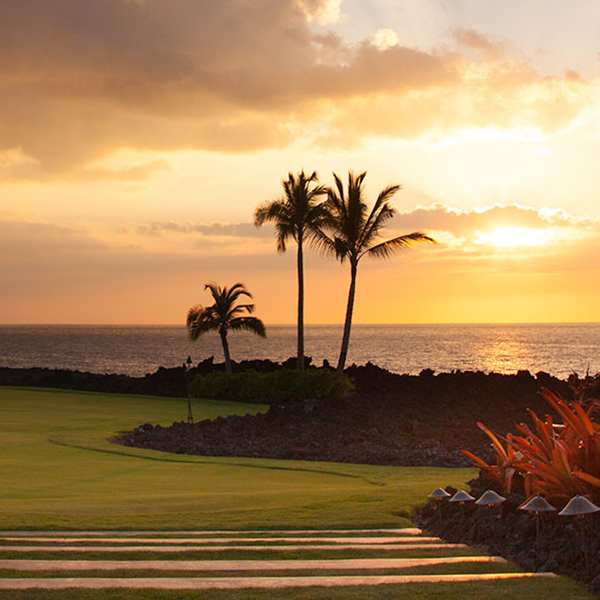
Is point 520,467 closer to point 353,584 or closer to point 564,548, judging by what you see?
point 564,548

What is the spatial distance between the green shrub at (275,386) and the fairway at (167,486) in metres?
6.70

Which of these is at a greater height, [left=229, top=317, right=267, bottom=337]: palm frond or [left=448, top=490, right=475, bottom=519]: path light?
[left=229, top=317, right=267, bottom=337]: palm frond

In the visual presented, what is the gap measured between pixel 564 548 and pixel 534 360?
93.6 m

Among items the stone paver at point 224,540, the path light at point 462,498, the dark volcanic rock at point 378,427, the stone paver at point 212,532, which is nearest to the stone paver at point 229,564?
the stone paver at point 224,540

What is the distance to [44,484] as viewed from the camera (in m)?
12.8

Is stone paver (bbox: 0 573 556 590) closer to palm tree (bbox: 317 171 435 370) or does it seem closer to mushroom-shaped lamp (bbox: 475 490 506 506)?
mushroom-shaped lamp (bbox: 475 490 506 506)

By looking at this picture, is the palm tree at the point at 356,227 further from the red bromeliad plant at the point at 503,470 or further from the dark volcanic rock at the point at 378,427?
the red bromeliad plant at the point at 503,470

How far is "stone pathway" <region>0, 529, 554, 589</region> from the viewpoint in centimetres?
538

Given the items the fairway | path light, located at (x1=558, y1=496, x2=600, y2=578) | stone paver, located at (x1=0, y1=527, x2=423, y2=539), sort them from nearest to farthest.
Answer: path light, located at (x1=558, y1=496, x2=600, y2=578)
stone paver, located at (x1=0, y1=527, x2=423, y2=539)
the fairway

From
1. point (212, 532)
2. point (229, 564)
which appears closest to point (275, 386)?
point (212, 532)

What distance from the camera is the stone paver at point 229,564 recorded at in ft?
19.2

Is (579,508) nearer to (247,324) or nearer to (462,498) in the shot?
(462,498)

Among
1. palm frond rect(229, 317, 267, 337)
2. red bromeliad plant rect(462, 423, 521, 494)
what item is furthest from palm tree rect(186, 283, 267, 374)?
red bromeliad plant rect(462, 423, 521, 494)

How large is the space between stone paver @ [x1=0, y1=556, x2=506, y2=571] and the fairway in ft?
6.94
